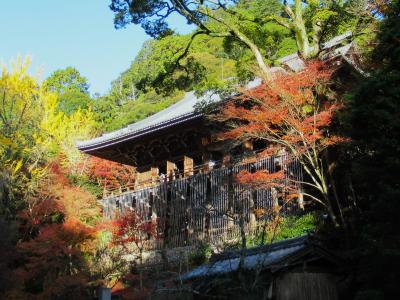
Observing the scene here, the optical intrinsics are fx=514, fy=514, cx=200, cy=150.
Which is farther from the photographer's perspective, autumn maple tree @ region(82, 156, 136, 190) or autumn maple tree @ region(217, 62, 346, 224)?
autumn maple tree @ region(82, 156, 136, 190)

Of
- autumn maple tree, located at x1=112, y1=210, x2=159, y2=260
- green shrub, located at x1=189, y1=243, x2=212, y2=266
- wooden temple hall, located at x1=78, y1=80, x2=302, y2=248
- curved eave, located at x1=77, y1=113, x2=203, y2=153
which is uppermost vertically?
curved eave, located at x1=77, y1=113, x2=203, y2=153

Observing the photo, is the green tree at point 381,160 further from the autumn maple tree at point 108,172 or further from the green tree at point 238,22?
the autumn maple tree at point 108,172

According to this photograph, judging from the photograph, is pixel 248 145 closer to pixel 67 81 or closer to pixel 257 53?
pixel 257 53

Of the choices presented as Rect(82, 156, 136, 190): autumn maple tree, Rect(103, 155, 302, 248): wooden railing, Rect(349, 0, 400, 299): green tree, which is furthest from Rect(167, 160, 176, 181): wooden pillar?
Rect(349, 0, 400, 299): green tree

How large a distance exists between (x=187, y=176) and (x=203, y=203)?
1421mm

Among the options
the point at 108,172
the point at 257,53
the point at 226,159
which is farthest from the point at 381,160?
the point at 108,172

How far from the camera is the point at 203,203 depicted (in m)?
17.3

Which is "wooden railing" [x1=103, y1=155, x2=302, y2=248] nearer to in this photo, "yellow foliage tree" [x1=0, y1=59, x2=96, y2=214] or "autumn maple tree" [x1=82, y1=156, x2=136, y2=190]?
"yellow foliage tree" [x1=0, y1=59, x2=96, y2=214]

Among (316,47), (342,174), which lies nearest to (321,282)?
(342,174)

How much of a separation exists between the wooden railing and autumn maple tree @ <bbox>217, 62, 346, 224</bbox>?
86 centimetres

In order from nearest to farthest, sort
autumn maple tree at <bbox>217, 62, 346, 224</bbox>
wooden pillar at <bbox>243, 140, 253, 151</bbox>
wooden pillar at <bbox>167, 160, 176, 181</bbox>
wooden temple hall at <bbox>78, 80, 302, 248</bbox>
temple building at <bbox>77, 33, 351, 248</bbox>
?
1. autumn maple tree at <bbox>217, 62, 346, 224</bbox>
2. temple building at <bbox>77, 33, 351, 248</bbox>
3. wooden temple hall at <bbox>78, 80, 302, 248</bbox>
4. wooden pillar at <bbox>243, 140, 253, 151</bbox>
5. wooden pillar at <bbox>167, 160, 176, 181</bbox>

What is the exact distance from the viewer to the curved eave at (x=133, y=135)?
17.0 m

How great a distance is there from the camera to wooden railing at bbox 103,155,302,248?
15.4 metres

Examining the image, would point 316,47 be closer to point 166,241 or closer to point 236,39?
point 236,39
